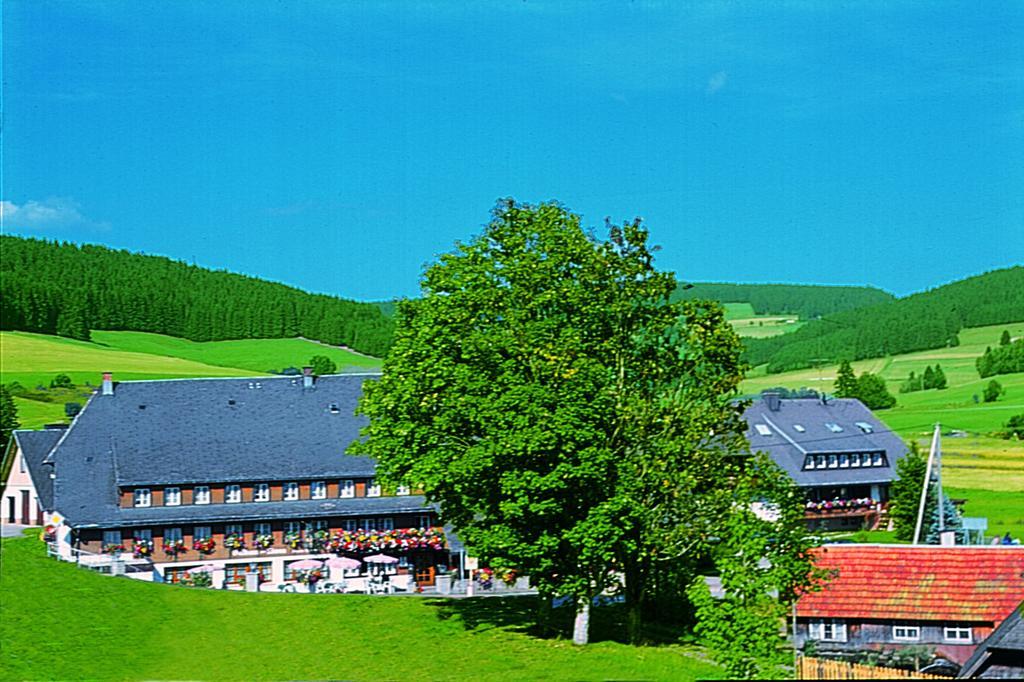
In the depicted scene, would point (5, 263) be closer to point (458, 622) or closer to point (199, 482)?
point (199, 482)

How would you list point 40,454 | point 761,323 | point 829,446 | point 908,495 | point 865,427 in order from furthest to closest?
point 865,427 → point 829,446 → point 761,323 → point 40,454 → point 908,495

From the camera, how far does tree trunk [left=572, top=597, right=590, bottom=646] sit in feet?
53.3

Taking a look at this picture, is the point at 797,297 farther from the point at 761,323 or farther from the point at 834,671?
the point at 834,671

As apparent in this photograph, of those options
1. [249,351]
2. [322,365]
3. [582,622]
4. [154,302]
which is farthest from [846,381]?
[582,622]

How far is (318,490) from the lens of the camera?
2542 cm

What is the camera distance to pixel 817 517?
27.8 m

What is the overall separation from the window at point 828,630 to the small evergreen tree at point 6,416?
67.3ft

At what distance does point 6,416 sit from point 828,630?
2157 centimetres

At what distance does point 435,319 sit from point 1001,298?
1575 cm

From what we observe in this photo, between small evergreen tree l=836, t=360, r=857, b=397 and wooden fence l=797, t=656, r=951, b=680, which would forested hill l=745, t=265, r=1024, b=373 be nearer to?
small evergreen tree l=836, t=360, r=857, b=397

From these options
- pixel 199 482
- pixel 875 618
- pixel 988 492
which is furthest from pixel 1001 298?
pixel 199 482

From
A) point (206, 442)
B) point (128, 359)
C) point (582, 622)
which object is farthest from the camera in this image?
point (128, 359)

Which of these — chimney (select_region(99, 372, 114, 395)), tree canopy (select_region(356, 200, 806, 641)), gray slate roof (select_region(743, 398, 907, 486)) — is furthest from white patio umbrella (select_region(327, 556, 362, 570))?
gray slate roof (select_region(743, 398, 907, 486))

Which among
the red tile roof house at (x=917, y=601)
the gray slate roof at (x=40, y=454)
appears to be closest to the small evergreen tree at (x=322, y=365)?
the gray slate roof at (x=40, y=454)
